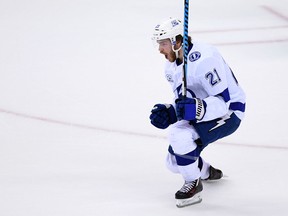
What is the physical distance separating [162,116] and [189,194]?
375mm

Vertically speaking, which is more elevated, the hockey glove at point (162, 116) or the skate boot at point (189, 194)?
the hockey glove at point (162, 116)

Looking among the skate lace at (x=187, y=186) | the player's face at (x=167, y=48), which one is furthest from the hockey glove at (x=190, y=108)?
the skate lace at (x=187, y=186)

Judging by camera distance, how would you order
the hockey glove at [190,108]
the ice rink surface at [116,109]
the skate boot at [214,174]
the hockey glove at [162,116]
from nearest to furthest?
the hockey glove at [190,108], the hockey glove at [162,116], the ice rink surface at [116,109], the skate boot at [214,174]

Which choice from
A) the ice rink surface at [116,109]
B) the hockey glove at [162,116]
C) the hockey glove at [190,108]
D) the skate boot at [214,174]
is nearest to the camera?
the hockey glove at [190,108]

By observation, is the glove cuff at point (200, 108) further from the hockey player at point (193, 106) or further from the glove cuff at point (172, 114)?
the glove cuff at point (172, 114)

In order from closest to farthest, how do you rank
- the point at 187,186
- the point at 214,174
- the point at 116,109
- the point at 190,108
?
the point at 190,108, the point at 187,186, the point at 214,174, the point at 116,109

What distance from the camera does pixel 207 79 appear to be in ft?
11.4

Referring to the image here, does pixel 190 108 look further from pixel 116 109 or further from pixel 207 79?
pixel 116 109

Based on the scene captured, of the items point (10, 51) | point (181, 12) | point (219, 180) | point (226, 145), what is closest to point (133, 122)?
point (226, 145)

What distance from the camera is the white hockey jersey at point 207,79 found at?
347 cm

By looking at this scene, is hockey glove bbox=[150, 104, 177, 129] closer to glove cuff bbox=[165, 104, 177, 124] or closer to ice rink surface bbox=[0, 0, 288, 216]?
glove cuff bbox=[165, 104, 177, 124]

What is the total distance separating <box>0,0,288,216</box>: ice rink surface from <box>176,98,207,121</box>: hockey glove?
43cm

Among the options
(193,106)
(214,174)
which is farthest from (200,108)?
(214,174)

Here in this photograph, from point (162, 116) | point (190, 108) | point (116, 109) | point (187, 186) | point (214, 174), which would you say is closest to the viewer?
point (190, 108)
